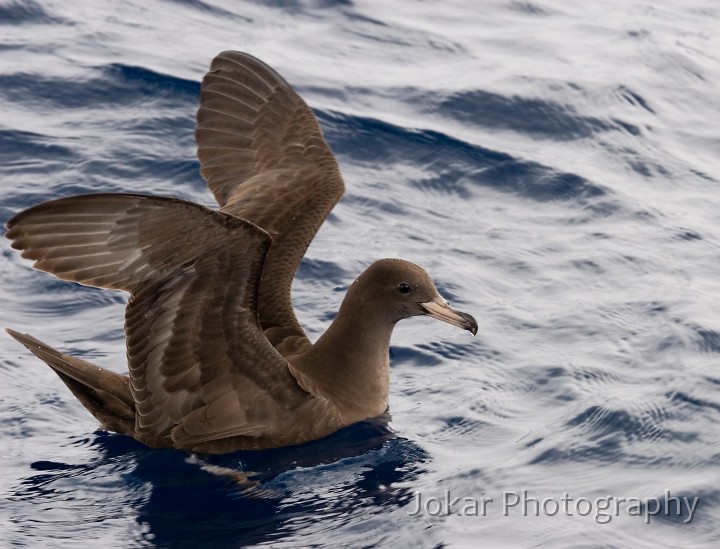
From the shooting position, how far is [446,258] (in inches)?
395

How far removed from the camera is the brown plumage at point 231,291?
252 inches

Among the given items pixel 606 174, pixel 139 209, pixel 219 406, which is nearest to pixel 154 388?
pixel 219 406

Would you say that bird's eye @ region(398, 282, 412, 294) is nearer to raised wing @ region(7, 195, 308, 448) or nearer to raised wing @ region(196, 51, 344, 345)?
raised wing @ region(196, 51, 344, 345)

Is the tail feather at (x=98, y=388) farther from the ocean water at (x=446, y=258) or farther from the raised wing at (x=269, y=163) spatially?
the raised wing at (x=269, y=163)

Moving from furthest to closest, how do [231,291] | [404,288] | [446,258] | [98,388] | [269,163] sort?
[446,258] → [269,163] → [404,288] → [98,388] → [231,291]

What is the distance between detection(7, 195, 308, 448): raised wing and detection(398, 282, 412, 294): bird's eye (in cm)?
94

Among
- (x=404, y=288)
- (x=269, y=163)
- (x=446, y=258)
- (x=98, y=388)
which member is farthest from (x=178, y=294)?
(x=446, y=258)

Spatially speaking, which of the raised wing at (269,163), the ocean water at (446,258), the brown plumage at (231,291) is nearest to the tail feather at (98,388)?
the brown plumage at (231,291)

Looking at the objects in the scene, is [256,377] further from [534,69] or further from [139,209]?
[534,69]

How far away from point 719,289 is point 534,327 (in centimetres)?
154

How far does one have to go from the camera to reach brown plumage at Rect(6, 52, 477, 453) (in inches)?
252

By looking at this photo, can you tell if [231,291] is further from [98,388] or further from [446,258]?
[446,258]

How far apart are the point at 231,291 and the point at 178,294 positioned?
0.89ft

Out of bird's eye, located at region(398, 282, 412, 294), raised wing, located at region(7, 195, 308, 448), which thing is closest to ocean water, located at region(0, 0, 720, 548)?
raised wing, located at region(7, 195, 308, 448)
